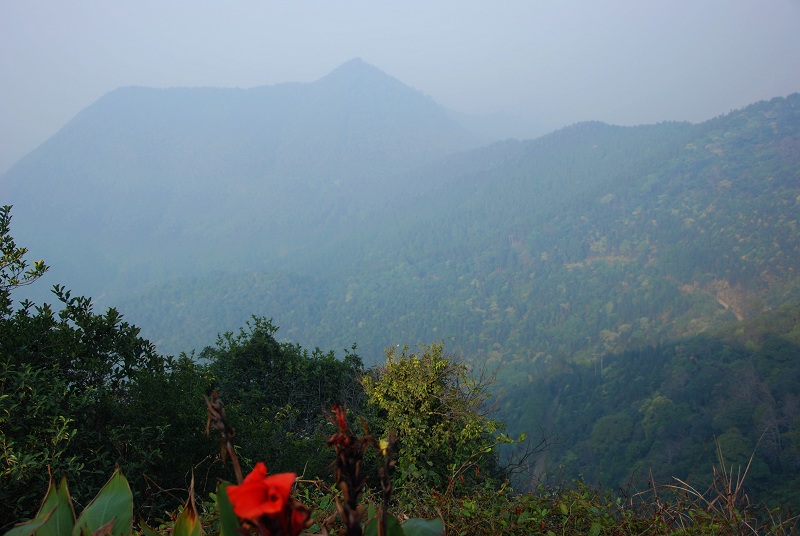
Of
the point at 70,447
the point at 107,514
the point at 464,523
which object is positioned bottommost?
the point at 70,447

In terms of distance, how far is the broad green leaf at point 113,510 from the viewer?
1.48 metres

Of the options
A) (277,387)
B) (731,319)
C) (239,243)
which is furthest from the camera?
(239,243)

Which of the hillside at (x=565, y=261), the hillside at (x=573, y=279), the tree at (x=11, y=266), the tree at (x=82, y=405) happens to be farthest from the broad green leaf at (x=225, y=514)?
the hillside at (x=565, y=261)

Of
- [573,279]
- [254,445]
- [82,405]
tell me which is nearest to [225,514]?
[82,405]

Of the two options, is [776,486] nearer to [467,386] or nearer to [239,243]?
[467,386]

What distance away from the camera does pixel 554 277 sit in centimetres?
11281

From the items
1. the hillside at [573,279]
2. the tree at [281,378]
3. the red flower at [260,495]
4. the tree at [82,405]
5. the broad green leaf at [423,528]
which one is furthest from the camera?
the hillside at [573,279]

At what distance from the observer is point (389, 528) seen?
1.10 meters

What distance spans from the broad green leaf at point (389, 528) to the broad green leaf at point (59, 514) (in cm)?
88

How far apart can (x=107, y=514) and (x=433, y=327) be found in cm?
9998

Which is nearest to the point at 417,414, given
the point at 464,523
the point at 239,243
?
the point at 464,523

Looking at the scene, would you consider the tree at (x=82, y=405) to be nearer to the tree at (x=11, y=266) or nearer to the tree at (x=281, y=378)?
the tree at (x=11, y=266)

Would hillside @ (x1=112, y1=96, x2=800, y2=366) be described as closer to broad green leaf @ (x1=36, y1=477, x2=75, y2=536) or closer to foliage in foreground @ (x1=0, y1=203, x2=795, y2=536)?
foliage in foreground @ (x1=0, y1=203, x2=795, y2=536)

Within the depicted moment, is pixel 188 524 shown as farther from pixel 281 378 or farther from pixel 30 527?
pixel 281 378
